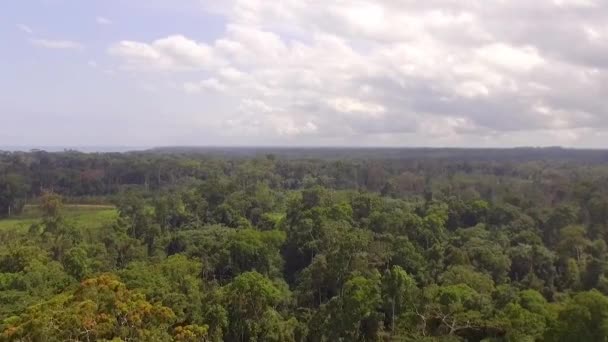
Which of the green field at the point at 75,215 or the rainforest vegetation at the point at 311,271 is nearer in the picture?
the rainforest vegetation at the point at 311,271

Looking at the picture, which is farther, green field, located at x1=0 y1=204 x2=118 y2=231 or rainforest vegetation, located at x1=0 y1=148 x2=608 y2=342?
green field, located at x1=0 y1=204 x2=118 y2=231

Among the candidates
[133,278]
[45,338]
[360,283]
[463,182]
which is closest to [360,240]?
[360,283]

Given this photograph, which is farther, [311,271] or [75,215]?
[75,215]

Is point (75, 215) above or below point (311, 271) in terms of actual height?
below
